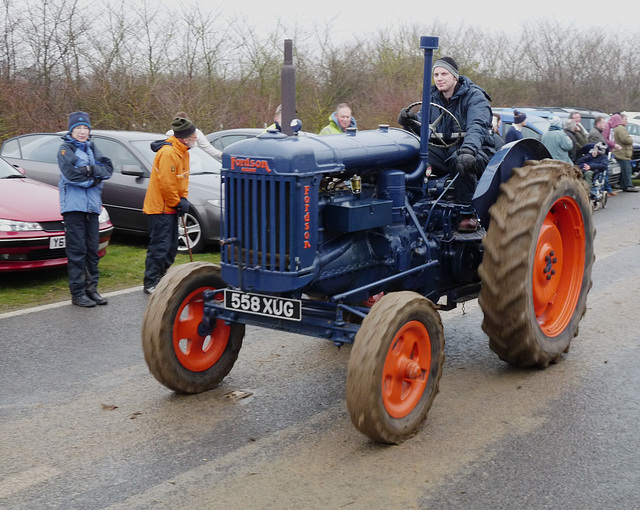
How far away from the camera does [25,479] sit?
4.19 meters

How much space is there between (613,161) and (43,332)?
1515cm

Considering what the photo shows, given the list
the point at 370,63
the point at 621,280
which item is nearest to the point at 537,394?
the point at 621,280

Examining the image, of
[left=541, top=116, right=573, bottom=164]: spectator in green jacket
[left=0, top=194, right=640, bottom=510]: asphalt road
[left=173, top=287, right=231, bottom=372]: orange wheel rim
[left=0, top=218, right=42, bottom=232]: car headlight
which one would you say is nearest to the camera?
[left=0, top=194, right=640, bottom=510]: asphalt road

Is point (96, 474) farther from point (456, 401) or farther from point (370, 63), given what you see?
point (370, 63)

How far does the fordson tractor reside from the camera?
4672 millimetres

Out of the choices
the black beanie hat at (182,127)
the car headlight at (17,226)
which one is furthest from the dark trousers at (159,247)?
the car headlight at (17,226)

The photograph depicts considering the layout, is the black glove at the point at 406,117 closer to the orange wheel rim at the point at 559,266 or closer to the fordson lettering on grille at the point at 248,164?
the orange wheel rim at the point at 559,266

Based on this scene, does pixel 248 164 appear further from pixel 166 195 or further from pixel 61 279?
pixel 61 279

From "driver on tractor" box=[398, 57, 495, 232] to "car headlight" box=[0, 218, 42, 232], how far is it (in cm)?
420

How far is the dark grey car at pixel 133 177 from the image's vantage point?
10.3m

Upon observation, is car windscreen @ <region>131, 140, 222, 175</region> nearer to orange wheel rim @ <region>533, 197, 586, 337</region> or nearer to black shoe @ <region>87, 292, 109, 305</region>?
black shoe @ <region>87, 292, 109, 305</region>

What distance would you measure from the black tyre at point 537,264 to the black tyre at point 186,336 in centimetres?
181

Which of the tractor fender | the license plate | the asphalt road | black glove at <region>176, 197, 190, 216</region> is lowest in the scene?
the asphalt road

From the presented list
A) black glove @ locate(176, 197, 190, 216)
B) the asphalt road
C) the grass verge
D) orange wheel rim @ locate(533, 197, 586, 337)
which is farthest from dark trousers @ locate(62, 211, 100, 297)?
orange wheel rim @ locate(533, 197, 586, 337)
